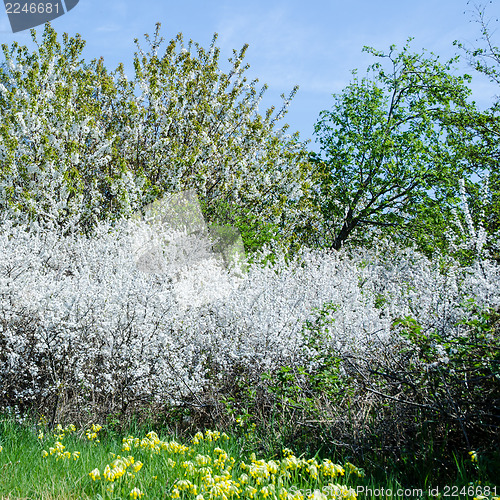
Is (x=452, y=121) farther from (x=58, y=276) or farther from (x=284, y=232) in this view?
Answer: (x=58, y=276)

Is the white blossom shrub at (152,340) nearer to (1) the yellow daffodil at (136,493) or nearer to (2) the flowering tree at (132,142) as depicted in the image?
(1) the yellow daffodil at (136,493)

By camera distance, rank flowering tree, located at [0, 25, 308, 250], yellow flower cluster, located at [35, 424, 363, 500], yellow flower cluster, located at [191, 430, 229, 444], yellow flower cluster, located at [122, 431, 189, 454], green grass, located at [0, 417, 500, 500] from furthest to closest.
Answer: flowering tree, located at [0, 25, 308, 250]
yellow flower cluster, located at [191, 430, 229, 444]
yellow flower cluster, located at [122, 431, 189, 454]
green grass, located at [0, 417, 500, 500]
yellow flower cluster, located at [35, 424, 363, 500]

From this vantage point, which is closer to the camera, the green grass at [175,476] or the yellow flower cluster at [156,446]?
the green grass at [175,476]

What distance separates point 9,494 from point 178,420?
6.13 ft

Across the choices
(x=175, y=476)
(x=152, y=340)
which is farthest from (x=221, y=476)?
(x=152, y=340)

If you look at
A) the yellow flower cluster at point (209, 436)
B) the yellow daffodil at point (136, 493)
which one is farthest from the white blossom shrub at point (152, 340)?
the yellow daffodil at point (136, 493)

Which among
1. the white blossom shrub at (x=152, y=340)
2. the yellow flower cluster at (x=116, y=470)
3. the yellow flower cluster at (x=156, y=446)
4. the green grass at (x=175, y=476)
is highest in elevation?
the white blossom shrub at (x=152, y=340)

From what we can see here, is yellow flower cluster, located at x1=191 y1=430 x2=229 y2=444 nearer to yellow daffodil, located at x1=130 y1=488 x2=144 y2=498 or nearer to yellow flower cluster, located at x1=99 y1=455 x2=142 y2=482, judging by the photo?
yellow flower cluster, located at x1=99 y1=455 x2=142 y2=482

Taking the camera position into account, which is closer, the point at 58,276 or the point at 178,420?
the point at 178,420

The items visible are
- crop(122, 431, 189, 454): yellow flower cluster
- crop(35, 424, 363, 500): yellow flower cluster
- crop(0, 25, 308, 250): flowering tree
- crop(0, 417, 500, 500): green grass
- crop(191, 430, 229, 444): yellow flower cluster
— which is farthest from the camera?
crop(0, 25, 308, 250): flowering tree

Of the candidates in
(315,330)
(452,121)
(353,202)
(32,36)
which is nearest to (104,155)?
(32,36)

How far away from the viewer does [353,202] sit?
1292cm

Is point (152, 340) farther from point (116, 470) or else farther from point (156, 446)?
point (116, 470)

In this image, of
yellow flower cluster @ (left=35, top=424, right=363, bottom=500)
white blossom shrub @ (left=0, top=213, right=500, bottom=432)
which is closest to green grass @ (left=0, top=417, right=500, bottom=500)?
yellow flower cluster @ (left=35, top=424, right=363, bottom=500)
